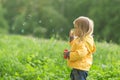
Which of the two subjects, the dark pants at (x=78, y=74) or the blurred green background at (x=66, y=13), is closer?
the dark pants at (x=78, y=74)

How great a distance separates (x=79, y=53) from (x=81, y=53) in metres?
0.03

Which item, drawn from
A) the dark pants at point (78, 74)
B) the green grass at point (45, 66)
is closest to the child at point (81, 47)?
the dark pants at point (78, 74)

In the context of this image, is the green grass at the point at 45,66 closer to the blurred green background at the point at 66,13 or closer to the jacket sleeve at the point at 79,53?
the jacket sleeve at the point at 79,53

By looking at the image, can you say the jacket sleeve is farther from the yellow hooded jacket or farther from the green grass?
the green grass

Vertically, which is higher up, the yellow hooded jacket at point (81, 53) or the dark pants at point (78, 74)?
the yellow hooded jacket at point (81, 53)

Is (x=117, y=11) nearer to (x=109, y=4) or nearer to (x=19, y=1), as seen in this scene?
(x=109, y=4)

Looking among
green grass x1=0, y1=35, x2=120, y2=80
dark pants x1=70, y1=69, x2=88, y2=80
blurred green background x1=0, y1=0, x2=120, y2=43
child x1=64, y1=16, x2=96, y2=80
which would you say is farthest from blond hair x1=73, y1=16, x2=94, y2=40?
blurred green background x1=0, y1=0, x2=120, y2=43

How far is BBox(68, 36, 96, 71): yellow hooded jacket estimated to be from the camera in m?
6.22

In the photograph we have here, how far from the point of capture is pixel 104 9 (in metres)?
51.6

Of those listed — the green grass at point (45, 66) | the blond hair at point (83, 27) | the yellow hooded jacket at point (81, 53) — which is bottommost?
the green grass at point (45, 66)

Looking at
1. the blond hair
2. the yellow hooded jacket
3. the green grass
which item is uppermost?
the blond hair

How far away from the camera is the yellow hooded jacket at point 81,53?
6.22 metres

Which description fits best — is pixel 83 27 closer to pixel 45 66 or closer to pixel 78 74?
pixel 78 74

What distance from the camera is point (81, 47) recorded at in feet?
20.5
